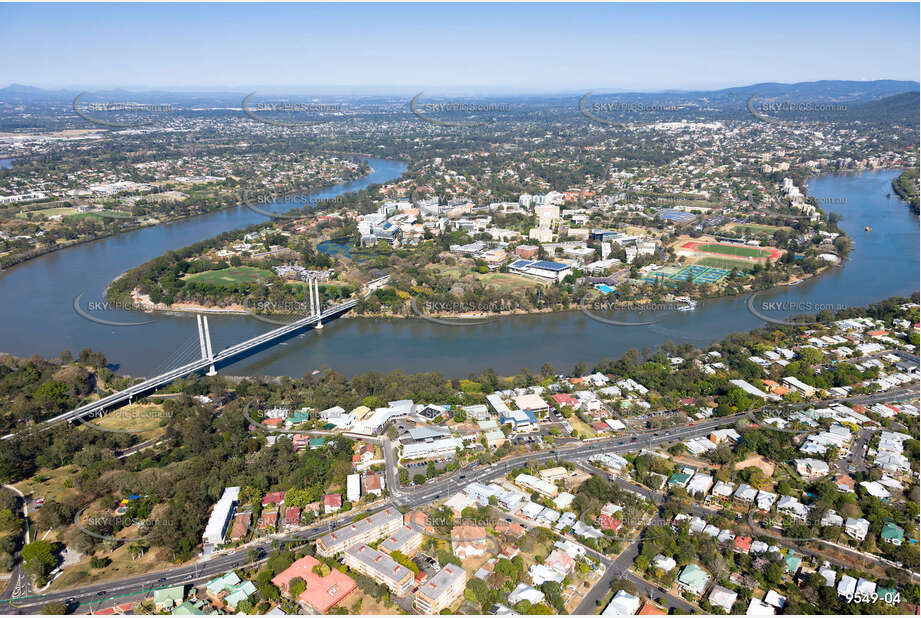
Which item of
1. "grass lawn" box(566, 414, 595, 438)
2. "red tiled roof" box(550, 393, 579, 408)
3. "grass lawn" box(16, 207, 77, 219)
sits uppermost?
"grass lawn" box(16, 207, 77, 219)

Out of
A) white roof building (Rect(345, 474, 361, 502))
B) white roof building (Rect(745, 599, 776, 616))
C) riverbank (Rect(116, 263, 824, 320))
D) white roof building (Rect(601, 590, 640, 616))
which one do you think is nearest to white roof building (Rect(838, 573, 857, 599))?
white roof building (Rect(745, 599, 776, 616))

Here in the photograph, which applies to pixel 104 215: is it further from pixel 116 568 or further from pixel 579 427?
pixel 579 427

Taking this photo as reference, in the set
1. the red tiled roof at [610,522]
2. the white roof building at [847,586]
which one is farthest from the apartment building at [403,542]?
the white roof building at [847,586]

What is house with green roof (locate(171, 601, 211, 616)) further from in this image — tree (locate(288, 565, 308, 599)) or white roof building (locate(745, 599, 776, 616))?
white roof building (locate(745, 599, 776, 616))

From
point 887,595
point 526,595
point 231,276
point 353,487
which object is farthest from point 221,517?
point 231,276

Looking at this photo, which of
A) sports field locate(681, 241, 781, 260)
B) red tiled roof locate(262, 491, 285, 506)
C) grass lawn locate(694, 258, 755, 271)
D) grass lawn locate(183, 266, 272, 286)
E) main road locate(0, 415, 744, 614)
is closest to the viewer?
main road locate(0, 415, 744, 614)

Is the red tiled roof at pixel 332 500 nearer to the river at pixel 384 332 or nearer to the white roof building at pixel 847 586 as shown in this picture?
the river at pixel 384 332

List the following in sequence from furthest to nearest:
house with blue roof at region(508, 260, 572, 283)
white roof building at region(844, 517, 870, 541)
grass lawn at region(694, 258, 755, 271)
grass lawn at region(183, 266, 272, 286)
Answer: grass lawn at region(694, 258, 755, 271), house with blue roof at region(508, 260, 572, 283), grass lawn at region(183, 266, 272, 286), white roof building at region(844, 517, 870, 541)
